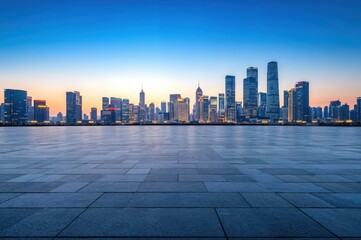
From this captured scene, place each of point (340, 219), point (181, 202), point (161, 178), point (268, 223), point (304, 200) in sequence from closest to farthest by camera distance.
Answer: point (268, 223) < point (340, 219) < point (181, 202) < point (304, 200) < point (161, 178)

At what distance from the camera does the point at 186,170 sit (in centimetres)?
849

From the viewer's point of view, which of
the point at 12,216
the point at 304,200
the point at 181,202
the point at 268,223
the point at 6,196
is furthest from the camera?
the point at 6,196

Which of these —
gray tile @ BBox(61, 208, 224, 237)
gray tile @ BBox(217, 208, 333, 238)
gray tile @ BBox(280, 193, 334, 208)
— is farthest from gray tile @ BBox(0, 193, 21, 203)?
gray tile @ BBox(280, 193, 334, 208)

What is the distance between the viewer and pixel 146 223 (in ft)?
13.5

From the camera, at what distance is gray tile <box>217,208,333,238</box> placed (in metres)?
3.76

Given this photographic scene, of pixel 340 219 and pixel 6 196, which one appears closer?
pixel 340 219

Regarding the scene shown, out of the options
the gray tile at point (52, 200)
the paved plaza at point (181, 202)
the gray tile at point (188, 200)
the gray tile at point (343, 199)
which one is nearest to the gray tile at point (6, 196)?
the paved plaza at point (181, 202)

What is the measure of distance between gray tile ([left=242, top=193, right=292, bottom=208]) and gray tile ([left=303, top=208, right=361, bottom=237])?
56 cm

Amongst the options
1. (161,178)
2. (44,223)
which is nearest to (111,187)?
(161,178)

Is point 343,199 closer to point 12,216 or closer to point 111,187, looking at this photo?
point 111,187

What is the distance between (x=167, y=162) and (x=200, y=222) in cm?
601

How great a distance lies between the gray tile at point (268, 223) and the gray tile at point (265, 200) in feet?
0.77

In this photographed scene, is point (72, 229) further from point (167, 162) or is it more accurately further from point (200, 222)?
point (167, 162)

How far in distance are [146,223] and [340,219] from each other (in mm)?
4018
